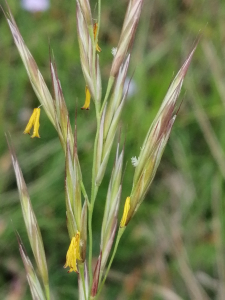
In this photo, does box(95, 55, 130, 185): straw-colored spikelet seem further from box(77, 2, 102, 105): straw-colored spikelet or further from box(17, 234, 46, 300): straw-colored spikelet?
box(17, 234, 46, 300): straw-colored spikelet

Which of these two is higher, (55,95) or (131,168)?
(55,95)

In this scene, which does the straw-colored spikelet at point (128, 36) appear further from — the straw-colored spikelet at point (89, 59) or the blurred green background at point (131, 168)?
the blurred green background at point (131, 168)

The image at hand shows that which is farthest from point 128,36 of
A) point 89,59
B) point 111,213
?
point 111,213

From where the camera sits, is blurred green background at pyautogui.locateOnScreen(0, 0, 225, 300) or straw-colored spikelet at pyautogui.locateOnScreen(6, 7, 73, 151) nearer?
straw-colored spikelet at pyautogui.locateOnScreen(6, 7, 73, 151)

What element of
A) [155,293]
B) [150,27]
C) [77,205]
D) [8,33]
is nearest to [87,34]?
[77,205]

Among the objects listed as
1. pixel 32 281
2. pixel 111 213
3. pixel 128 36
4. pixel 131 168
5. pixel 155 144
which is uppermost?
pixel 128 36

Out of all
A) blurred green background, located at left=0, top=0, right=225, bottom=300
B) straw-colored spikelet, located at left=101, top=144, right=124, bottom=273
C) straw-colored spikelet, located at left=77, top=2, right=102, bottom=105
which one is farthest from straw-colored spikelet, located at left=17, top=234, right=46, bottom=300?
blurred green background, located at left=0, top=0, right=225, bottom=300

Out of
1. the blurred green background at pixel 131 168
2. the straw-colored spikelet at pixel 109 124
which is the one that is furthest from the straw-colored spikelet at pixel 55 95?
the blurred green background at pixel 131 168

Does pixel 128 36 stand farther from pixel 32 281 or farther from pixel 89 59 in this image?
pixel 32 281
